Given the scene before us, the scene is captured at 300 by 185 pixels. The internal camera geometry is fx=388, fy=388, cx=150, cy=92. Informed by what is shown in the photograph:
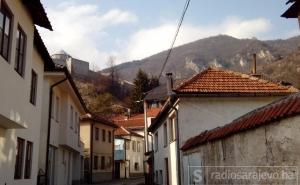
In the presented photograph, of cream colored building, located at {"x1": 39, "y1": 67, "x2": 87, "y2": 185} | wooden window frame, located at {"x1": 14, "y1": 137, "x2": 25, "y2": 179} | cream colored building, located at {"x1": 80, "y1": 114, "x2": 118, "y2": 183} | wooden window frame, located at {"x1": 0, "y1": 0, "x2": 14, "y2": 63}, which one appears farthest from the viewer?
cream colored building, located at {"x1": 80, "y1": 114, "x2": 118, "y2": 183}

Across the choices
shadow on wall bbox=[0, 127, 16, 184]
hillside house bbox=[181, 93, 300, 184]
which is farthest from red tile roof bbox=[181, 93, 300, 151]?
shadow on wall bbox=[0, 127, 16, 184]

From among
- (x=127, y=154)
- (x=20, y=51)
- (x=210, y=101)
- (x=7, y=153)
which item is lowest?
(x=7, y=153)

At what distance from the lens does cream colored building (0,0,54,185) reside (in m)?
9.88

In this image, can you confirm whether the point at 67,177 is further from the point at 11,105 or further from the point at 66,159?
the point at 11,105

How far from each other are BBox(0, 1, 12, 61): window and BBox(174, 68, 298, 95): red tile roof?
9.09m

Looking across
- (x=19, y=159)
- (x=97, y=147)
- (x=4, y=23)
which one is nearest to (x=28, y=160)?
(x=19, y=159)

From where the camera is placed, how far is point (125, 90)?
98188mm

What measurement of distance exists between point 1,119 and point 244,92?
12.1 meters

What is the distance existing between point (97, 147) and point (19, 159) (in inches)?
1153

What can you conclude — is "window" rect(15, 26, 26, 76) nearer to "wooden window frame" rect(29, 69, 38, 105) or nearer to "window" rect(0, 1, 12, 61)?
"window" rect(0, 1, 12, 61)

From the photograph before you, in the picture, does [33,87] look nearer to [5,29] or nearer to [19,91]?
[19,91]

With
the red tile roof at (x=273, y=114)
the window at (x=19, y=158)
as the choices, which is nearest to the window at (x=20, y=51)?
the window at (x=19, y=158)

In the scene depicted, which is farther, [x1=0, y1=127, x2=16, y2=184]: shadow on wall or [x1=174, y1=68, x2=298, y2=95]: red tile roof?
[x1=174, y1=68, x2=298, y2=95]: red tile roof

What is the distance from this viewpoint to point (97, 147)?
136 ft
